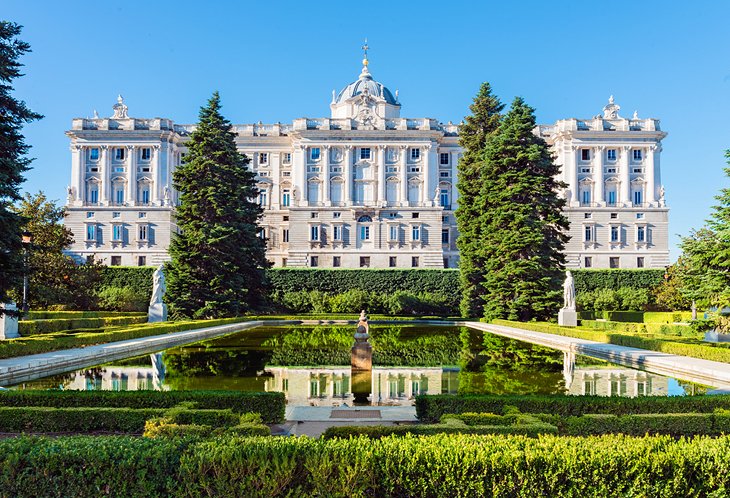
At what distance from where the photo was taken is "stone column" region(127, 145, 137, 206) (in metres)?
61.2

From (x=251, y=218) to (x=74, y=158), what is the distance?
33.7 metres

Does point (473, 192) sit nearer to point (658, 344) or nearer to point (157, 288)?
point (157, 288)

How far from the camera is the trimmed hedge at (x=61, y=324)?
20.2m

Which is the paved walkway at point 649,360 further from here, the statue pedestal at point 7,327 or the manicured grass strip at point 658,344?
the statue pedestal at point 7,327

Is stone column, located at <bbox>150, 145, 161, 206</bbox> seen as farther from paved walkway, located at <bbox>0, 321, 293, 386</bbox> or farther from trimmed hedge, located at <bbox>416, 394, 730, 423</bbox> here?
trimmed hedge, located at <bbox>416, 394, 730, 423</bbox>

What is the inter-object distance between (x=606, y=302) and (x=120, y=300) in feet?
112

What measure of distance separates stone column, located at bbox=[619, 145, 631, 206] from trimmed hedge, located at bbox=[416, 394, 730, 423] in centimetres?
5890

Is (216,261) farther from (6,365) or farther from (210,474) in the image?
(210,474)

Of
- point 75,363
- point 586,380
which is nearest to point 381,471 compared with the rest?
point 586,380

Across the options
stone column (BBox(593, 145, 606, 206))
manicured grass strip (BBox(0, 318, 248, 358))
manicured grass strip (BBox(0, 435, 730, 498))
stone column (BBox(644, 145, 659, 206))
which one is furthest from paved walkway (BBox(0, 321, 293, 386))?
stone column (BBox(644, 145, 659, 206))

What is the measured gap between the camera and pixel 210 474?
4801mm

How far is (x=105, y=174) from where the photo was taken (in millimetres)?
61062

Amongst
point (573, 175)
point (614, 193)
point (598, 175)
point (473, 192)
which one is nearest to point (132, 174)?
point (473, 192)

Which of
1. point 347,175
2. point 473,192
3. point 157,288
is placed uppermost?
point 347,175
